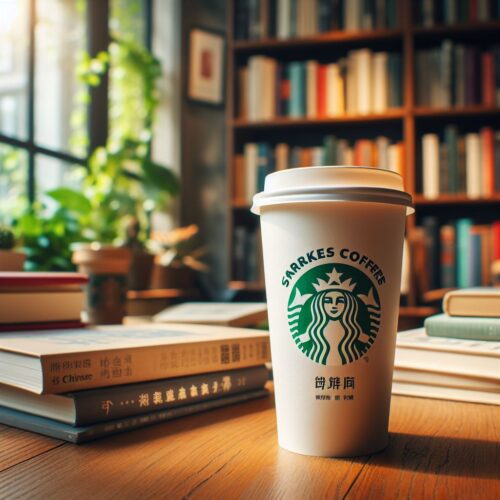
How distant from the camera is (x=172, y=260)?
123 inches

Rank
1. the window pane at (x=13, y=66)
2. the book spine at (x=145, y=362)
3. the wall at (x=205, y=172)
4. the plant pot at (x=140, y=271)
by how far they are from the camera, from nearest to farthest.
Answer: the book spine at (x=145, y=362) → the window pane at (x=13, y=66) → the plant pot at (x=140, y=271) → the wall at (x=205, y=172)

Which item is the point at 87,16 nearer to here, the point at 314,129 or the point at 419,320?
the point at 314,129

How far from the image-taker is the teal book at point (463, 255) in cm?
277

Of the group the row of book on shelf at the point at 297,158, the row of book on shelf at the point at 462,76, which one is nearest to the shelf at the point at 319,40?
the row of book on shelf at the point at 462,76

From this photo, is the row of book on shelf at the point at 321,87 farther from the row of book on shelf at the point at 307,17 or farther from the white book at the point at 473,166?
→ the white book at the point at 473,166

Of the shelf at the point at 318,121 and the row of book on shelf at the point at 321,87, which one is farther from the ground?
the row of book on shelf at the point at 321,87

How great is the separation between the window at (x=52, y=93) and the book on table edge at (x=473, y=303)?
6.41 ft

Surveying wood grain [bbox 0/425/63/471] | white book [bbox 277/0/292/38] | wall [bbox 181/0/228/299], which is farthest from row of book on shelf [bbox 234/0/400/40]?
wood grain [bbox 0/425/63/471]

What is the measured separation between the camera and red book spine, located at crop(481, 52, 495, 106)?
2789mm

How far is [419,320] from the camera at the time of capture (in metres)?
2.72

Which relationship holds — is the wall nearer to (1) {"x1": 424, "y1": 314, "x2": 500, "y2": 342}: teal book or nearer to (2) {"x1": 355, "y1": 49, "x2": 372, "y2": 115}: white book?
(2) {"x1": 355, "y1": 49, "x2": 372, "y2": 115}: white book

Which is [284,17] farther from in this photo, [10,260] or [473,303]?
[473,303]

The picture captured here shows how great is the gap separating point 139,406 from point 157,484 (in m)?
0.20

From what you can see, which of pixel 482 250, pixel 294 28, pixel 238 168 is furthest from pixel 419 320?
pixel 294 28
